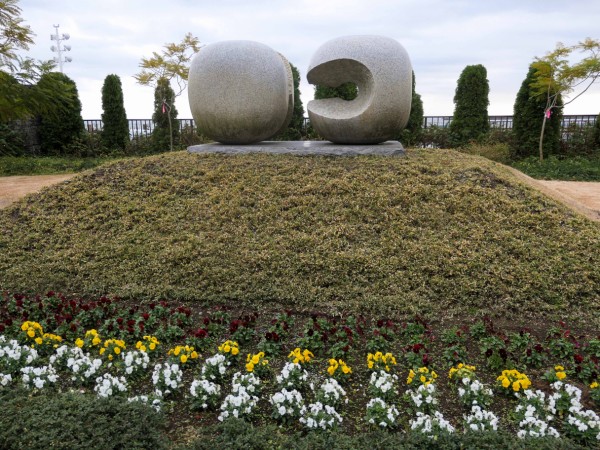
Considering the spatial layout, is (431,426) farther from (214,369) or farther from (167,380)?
(167,380)

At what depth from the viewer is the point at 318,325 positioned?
4.18 meters

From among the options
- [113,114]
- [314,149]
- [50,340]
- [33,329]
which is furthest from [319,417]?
[113,114]

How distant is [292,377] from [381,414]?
0.65 metres

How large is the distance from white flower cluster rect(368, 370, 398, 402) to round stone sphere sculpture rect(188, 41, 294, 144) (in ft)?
18.2

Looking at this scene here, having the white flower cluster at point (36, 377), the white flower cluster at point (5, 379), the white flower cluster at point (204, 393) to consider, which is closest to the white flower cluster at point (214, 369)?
the white flower cluster at point (204, 393)

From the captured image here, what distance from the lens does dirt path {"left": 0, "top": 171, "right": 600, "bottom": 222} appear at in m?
8.16

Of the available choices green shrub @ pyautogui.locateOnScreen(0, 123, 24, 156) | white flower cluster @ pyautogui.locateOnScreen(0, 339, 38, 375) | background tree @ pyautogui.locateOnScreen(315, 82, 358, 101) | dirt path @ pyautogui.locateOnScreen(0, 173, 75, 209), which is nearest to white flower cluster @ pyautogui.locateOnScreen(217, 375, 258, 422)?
white flower cluster @ pyautogui.locateOnScreen(0, 339, 38, 375)

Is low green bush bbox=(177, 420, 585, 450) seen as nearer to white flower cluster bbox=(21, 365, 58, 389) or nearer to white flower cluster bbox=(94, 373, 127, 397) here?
white flower cluster bbox=(94, 373, 127, 397)

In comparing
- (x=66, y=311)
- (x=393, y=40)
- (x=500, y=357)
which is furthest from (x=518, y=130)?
(x=66, y=311)

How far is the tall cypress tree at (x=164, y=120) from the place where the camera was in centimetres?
1648

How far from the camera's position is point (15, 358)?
352cm

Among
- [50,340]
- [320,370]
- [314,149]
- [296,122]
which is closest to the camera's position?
[320,370]

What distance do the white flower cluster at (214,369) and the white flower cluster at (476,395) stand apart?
157 centimetres

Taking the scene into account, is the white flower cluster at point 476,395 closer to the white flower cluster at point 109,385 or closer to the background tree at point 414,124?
the white flower cluster at point 109,385
